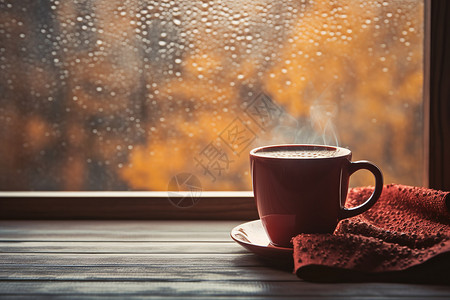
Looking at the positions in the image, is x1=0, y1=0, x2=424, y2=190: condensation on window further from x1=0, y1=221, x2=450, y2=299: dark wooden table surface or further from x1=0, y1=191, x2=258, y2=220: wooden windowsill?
x1=0, y1=221, x2=450, y2=299: dark wooden table surface

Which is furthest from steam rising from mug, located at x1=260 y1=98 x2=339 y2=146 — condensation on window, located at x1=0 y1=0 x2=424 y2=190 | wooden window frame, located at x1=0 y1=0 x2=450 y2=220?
wooden window frame, located at x1=0 y1=0 x2=450 y2=220

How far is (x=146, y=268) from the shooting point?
679 mm

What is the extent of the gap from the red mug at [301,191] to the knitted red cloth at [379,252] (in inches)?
1.1

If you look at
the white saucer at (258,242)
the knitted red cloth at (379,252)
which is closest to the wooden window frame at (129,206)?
the white saucer at (258,242)

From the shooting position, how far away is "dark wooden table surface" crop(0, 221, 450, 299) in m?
0.59

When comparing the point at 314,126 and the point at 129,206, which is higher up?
the point at 314,126

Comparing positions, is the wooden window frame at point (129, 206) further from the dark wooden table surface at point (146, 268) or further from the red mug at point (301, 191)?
the red mug at point (301, 191)

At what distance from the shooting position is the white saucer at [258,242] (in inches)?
26.8

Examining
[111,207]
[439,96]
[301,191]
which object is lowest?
[111,207]

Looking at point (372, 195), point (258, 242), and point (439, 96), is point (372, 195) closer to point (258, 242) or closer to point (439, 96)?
point (258, 242)

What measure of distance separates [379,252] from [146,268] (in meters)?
0.31

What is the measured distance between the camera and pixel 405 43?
0.98m

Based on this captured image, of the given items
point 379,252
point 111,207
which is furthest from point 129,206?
point 379,252

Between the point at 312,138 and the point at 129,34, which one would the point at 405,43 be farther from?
the point at 129,34
